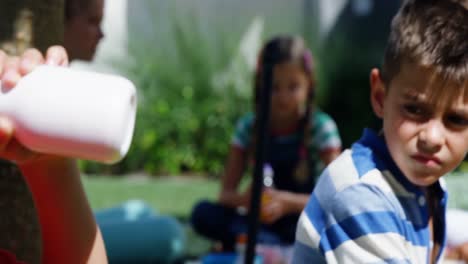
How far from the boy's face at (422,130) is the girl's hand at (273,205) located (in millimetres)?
1846

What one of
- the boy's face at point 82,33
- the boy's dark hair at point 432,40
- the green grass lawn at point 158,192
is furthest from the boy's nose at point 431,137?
the green grass lawn at point 158,192

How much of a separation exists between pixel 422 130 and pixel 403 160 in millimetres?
88

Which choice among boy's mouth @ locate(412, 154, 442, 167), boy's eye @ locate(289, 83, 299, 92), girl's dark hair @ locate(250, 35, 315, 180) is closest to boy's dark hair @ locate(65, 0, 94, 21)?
boy's mouth @ locate(412, 154, 442, 167)

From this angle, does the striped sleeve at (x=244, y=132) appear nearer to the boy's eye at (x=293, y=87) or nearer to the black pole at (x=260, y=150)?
the boy's eye at (x=293, y=87)

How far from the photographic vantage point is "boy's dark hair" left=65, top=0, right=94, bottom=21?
7.88 feet

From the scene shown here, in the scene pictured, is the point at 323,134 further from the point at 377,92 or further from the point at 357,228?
the point at 357,228

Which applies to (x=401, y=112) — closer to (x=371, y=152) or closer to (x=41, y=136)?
(x=371, y=152)

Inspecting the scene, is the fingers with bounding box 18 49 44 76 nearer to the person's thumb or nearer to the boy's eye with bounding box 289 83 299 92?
the person's thumb

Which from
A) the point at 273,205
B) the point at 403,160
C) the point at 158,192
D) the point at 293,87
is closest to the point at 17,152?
the point at 403,160

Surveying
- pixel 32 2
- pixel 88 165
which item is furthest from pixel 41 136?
pixel 88 165

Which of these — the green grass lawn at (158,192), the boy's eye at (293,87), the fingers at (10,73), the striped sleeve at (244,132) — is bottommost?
the green grass lawn at (158,192)

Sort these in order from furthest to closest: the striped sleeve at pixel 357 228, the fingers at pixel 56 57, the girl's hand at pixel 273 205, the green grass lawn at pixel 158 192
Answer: the green grass lawn at pixel 158 192 → the girl's hand at pixel 273 205 → the striped sleeve at pixel 357 228 → the fingers at pixel 56 57

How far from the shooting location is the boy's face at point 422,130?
1.74 meters

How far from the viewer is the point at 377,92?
76.9 inches
